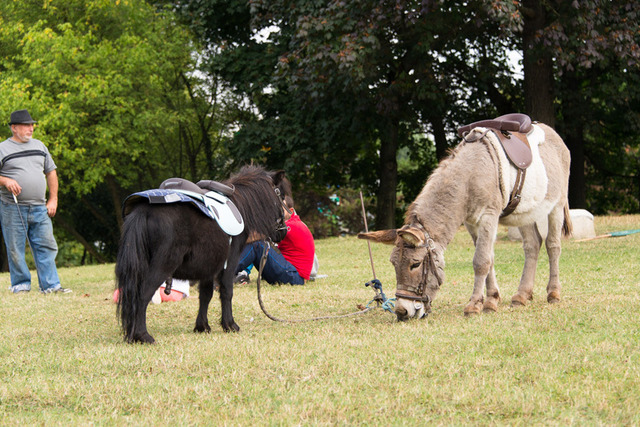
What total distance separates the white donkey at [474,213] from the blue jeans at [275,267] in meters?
3.67

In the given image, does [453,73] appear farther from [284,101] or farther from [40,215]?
[40,215]

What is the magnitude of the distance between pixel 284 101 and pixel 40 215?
11.2m

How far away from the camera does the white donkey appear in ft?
20.9

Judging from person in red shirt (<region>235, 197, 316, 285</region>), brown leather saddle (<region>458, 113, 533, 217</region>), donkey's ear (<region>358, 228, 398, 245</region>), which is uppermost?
brown leather saddle (<region>458, 113, 533, 217</region>)

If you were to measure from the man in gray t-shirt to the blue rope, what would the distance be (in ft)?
17.8

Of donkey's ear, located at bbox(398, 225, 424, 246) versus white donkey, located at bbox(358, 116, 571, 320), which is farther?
white donkey, located at bbox(358, 116, 571, 320)

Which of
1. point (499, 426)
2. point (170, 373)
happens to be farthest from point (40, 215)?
point (499, 426)

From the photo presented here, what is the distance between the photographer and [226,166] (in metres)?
25.8

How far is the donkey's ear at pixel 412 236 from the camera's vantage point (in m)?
6.23

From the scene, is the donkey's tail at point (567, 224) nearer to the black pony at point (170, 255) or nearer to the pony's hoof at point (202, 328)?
the black pony at point (170, 255)

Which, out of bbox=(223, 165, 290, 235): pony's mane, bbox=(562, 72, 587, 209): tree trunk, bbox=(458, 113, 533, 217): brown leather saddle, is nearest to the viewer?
bbox=(223, 165, 290, 235): pony's mane

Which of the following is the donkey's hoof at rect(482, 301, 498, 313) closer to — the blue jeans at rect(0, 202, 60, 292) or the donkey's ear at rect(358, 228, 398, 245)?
the donkey's ear at rect(358, 228, 398, 245)

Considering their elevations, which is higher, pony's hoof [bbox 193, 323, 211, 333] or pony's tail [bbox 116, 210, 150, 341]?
pony's tail [bbox 116, 210, 150, 341]

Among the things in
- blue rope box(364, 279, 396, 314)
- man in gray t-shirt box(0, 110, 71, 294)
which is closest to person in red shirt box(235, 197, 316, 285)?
blue rope box(364, 279, 396, 314)
